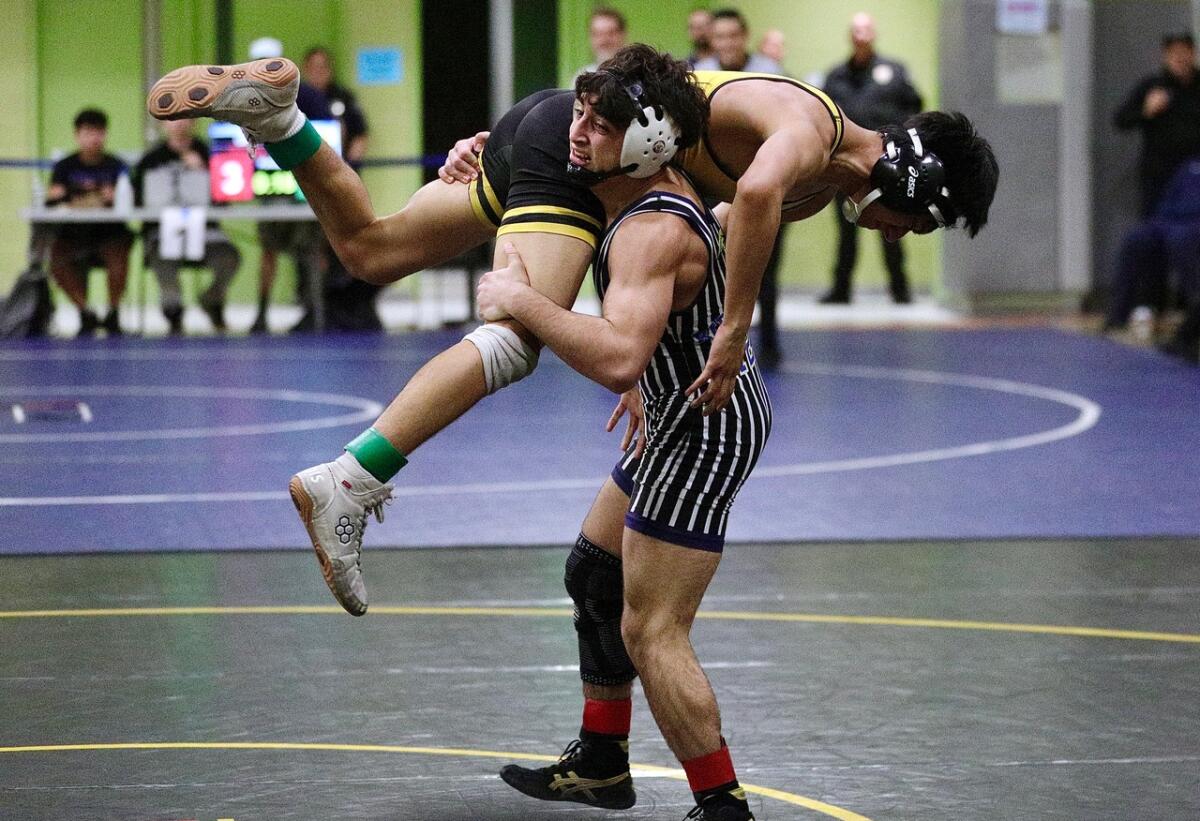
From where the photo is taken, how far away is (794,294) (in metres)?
16.9

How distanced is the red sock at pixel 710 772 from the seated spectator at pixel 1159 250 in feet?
31.3

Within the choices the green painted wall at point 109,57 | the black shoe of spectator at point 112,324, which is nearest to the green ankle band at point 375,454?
the black shoe of spectator at point 112,324

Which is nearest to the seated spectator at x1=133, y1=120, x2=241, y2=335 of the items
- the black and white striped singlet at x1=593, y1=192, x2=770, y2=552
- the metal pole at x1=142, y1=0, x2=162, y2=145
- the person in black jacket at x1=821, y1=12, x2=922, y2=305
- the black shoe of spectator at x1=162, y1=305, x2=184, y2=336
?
the black shoe of spectator at x1=162, y1=305, x2=184, y2=336

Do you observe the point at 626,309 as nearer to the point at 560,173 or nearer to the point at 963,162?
the point at 560,173

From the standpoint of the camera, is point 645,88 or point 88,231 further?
point 88,231

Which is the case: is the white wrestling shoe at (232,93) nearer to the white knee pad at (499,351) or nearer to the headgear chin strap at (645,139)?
the white knee pad at (499,351)

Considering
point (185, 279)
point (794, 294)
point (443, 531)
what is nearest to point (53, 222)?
point (185, 279)

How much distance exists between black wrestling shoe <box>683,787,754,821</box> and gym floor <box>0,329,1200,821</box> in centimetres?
26

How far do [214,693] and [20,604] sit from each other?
1202 millimetres

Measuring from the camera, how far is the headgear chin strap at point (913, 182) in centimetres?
386

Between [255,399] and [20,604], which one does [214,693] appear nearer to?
[20,604]

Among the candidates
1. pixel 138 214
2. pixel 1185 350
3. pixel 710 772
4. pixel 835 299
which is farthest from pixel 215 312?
pixel 710 772

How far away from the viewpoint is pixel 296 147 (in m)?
4.16

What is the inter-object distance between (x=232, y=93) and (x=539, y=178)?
636 millimetres
